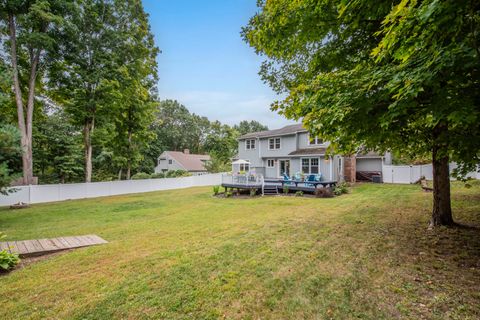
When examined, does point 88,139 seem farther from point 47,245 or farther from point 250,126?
point 250,126

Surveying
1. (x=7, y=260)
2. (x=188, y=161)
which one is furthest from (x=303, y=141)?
(x=188, y=161)

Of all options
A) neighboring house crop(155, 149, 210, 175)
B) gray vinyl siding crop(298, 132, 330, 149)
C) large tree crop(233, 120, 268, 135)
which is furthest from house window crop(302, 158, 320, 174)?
large tree crop(233, 120, 268, 135)

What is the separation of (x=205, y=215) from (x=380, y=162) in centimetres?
1900

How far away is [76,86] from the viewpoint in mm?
16188

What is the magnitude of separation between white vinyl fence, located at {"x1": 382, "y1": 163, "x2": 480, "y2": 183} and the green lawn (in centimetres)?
1305

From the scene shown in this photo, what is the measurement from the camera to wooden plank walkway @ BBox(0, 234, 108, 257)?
5.11m

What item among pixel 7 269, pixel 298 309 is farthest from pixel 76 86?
pixel 298 309

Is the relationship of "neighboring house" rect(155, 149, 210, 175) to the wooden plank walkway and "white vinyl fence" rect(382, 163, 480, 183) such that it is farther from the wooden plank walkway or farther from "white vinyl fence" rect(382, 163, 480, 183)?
the wooden plank walkway

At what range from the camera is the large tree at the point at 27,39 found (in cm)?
1282

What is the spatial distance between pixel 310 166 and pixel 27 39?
20.7m

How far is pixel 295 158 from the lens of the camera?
20.1m

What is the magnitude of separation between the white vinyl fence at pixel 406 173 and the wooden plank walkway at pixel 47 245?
69.7ft

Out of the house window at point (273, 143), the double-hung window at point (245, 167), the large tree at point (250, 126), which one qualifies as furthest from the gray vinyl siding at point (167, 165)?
the large tree at point (250, 126)

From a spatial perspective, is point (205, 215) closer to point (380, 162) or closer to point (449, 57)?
point (449, 57)
